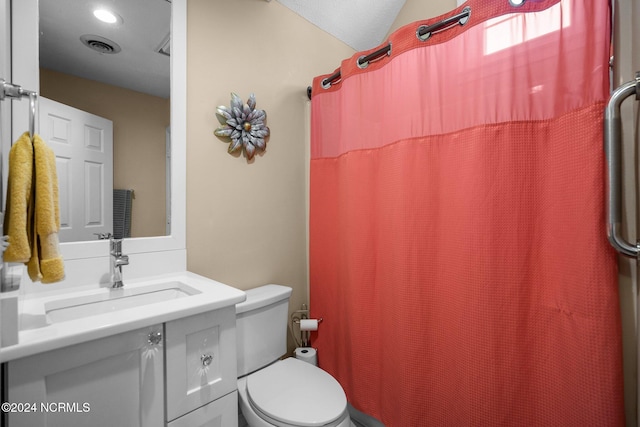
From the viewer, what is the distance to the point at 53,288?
1029 millimetres

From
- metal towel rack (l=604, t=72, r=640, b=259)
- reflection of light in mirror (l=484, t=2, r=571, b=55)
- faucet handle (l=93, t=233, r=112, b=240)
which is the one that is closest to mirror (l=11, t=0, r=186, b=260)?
faucet handle (l=93, t=233, r=112, b=240)

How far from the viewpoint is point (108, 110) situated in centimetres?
117

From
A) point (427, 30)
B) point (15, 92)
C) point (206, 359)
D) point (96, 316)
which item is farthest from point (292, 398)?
point (427, 30)

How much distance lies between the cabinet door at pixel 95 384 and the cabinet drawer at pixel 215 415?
7 centimetres

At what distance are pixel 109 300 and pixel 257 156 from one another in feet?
3.11

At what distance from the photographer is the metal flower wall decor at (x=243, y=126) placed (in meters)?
1.47

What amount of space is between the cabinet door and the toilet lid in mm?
418

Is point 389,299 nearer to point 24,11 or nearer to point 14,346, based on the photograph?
point 14,346

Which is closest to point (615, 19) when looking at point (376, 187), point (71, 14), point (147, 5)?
point (376, 187)

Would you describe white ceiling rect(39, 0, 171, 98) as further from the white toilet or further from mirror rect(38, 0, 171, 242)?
the white toilet

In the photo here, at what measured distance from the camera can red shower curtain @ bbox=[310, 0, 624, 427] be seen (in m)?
0.84

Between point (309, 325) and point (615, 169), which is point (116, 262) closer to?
point (309, 325)

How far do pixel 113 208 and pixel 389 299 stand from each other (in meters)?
→ 1.25

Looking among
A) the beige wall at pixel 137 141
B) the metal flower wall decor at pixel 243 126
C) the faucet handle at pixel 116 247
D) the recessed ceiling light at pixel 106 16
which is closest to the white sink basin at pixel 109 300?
the faucet handle at pixel 116 247
